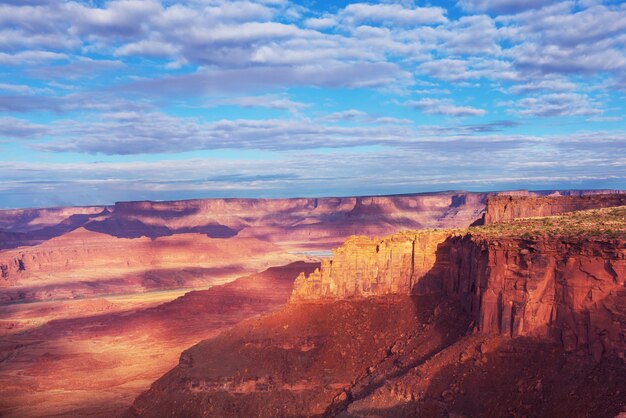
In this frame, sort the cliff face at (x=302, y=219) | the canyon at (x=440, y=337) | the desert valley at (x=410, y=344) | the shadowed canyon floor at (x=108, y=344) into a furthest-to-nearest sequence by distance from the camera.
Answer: the cliff face at (x=302, y=219) < the shadowed canyon floor at (x=108, y=344) < the desert valley at (x=410, y=344) < the canyon at (x=440, y=337)

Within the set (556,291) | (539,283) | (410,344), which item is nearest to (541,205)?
(410,344)

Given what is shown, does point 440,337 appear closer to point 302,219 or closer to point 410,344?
point 410,344

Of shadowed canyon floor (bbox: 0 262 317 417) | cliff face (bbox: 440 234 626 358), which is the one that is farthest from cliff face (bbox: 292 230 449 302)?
shadowed canyon floor (bbox: 0 262 317 417)

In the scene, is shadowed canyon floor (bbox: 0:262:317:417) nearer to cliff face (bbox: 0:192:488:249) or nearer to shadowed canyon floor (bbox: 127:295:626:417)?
shadowed canyon floor (bbox: 127:295:626:417)

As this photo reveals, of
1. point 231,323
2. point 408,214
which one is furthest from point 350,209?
point 231,323

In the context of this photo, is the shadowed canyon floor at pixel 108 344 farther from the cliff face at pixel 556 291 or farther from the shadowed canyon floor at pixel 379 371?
the cliff face at pixel 556 291

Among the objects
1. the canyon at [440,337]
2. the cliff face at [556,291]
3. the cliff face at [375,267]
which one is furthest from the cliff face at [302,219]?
the cliff face at [556,291]
